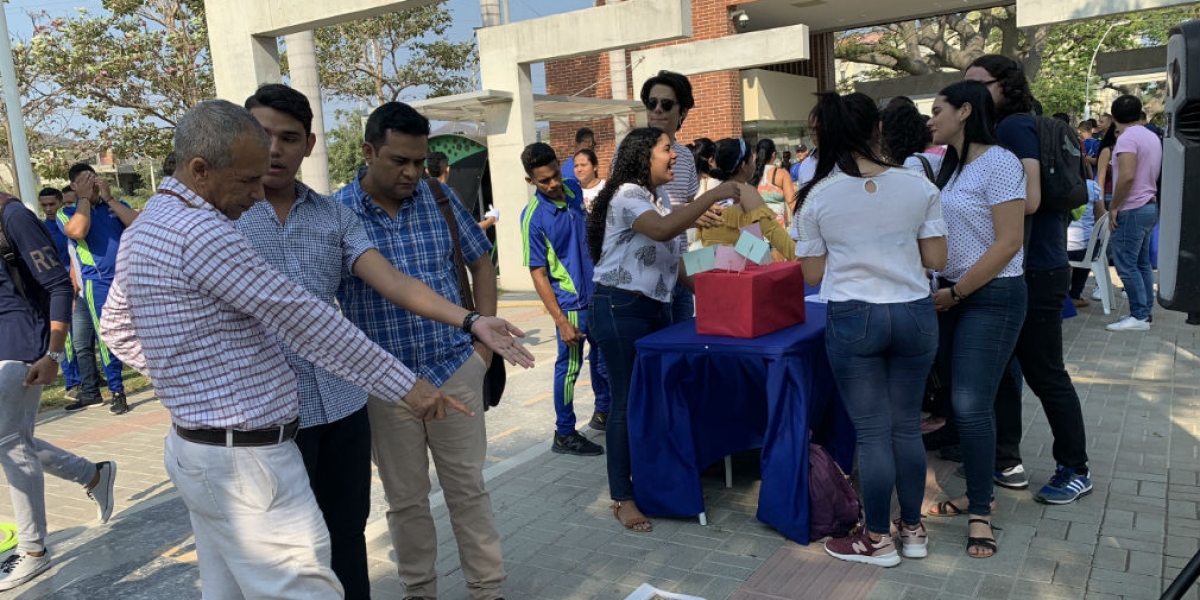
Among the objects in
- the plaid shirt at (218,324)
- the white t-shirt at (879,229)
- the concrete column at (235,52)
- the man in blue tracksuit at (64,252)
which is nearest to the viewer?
the plaid shirt at (218,324)

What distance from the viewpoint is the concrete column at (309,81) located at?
10.2m

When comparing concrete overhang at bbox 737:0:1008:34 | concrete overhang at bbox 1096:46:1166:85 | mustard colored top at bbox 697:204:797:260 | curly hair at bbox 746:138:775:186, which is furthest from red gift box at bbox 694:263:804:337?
concrete overhang at bbox 1096:46:1166:85

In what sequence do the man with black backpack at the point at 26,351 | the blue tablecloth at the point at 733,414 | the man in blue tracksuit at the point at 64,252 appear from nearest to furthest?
the blue tablecloth at the point at 733,414, the man with black backpack at the point at 26,351, the man in blue tracksuit at the point at 64,252

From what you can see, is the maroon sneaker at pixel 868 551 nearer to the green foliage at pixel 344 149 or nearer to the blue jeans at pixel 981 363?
the blue jeans at pixel 981 363

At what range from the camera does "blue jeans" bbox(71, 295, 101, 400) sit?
772 centimetres

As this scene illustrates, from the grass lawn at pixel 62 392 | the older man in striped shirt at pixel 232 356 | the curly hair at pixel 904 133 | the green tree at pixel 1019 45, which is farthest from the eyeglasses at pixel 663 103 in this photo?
the green tree at pixel 1019 45

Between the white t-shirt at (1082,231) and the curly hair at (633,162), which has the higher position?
the curly hair at (633,162)

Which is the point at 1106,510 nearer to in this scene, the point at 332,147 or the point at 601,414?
the point at 601,414

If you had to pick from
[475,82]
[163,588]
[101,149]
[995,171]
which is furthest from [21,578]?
[475,82]

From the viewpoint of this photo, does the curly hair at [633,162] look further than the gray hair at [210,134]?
Yes

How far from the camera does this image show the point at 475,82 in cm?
3017

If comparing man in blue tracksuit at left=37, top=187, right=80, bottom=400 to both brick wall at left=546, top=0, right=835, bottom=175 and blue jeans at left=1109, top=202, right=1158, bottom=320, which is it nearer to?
blue jeans at left=1109, top=202, right=1158, bottom=320

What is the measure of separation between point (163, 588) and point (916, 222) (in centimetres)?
362

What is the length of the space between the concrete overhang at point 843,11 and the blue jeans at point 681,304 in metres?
13.8
